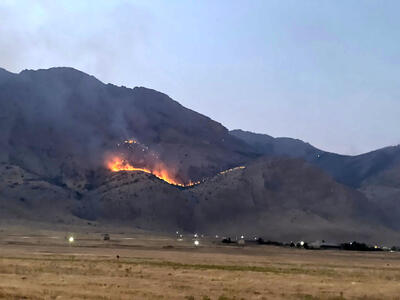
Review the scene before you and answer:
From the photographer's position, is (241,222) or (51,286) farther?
(241,222)

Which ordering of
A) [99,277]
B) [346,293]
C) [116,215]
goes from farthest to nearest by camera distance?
[116,215] < [99,277] < [346,293]

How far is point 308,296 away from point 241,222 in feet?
507

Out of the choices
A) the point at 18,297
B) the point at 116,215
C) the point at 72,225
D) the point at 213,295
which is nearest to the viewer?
the point at 18,297

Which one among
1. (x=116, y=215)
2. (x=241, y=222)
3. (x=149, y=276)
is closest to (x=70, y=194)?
(x=116, y=215)

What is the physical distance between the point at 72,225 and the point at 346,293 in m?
132

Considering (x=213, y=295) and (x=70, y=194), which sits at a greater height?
(x=70, y=194)

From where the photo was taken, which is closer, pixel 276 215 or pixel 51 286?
pixel 51 286

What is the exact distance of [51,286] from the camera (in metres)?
36.3

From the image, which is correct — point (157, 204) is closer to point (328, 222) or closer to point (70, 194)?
point (70, 194)

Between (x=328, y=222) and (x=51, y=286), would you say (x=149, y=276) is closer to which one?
(x=51, y=286)

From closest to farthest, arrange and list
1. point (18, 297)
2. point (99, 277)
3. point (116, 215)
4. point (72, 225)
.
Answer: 1. point (18, 297)
2. point (99, 277)
3. point (72, 225)
4. point (116, 215)

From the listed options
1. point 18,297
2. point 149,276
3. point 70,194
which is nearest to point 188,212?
point 70,194

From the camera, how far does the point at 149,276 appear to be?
4478 cm

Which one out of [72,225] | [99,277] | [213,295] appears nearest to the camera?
[213,295]
